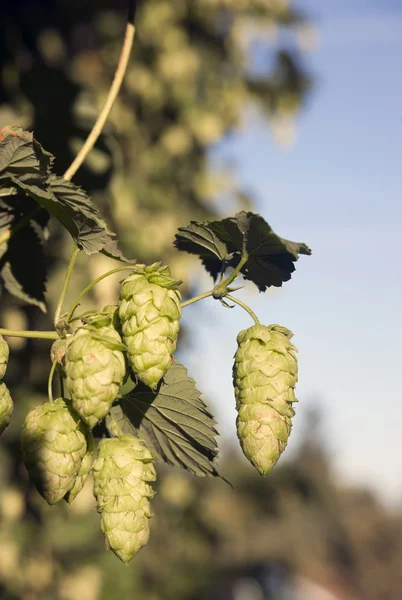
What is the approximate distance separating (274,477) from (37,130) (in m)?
9.46

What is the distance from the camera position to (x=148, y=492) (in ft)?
3.63

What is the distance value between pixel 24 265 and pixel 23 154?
534mm

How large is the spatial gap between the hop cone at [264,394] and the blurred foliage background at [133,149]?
1163 mm

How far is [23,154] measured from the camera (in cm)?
119

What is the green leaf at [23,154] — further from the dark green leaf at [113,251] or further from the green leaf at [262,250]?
the green leaf at [262,250]

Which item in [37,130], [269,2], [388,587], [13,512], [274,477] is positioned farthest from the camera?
[388,587]

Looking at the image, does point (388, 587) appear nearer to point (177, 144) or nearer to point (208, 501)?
point (208, 501)

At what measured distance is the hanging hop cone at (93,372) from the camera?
0.97 m

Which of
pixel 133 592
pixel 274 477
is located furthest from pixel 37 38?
→ pixel 274 477

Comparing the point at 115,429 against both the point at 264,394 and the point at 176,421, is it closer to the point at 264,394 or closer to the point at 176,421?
the point at 176,421

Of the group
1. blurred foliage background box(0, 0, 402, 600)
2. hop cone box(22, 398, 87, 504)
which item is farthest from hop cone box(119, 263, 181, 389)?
blurred foliage background box(0, 0, 402, 600)

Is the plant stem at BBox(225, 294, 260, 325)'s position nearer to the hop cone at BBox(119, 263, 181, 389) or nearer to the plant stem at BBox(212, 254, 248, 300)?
the plant stem at BBox(212, 254, 248, 300)

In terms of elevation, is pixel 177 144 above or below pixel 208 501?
above

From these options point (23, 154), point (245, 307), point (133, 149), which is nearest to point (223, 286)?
point (245, 307)
